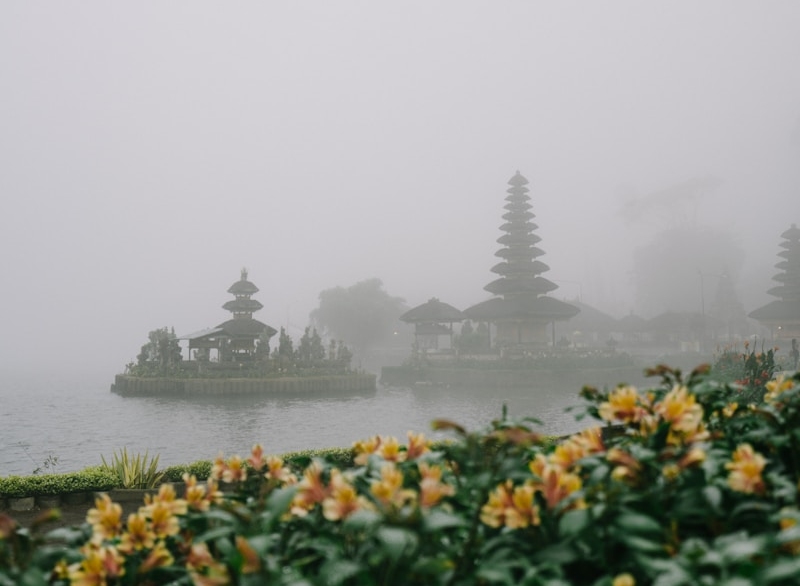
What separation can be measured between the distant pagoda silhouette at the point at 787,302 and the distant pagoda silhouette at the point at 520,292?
2147 centimetres

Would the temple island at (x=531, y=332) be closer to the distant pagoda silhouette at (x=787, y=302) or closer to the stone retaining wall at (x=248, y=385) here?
the distant pagoda silhouette at (x=787, y=302)

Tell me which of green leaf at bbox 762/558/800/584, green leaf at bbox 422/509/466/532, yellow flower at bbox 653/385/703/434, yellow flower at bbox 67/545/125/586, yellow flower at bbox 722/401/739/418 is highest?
yellow flower at bbox 653/385/703/434

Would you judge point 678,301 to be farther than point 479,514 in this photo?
Yes

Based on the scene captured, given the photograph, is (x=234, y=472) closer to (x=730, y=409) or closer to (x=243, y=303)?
(x=730, y=409)

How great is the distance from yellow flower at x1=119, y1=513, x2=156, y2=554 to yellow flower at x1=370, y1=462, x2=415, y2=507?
2.77 ft

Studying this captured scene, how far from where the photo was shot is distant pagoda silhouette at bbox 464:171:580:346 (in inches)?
1841

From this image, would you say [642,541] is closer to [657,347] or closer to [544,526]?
[544,526]

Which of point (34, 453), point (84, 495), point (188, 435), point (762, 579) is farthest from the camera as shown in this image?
point (188, 435)

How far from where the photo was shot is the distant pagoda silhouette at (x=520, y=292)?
46750 millimetres

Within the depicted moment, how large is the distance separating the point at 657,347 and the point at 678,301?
37.4 meters

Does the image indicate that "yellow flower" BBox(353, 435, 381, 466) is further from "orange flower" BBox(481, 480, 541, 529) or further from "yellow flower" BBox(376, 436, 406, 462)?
"orange flower" BBox(481, 480, 541, 529)

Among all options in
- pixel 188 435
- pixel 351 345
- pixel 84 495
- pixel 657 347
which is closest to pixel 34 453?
pixel 188 435

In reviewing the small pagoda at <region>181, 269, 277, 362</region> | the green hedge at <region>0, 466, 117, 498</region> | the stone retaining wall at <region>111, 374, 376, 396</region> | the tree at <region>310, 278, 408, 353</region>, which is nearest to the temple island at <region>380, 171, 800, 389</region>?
the stone retaining wall at <region>111, 374, 376, 396</region>

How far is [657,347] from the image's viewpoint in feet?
197
